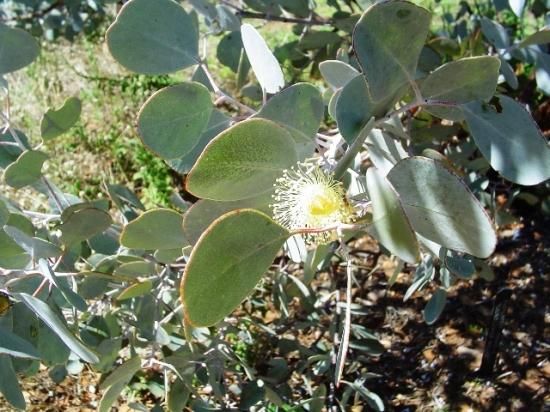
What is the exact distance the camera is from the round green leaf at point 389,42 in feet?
2.38

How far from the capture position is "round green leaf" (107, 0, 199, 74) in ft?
3.02

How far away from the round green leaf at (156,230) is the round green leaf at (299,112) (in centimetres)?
22

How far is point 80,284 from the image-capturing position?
126 cm

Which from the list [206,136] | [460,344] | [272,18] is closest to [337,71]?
[206,136]

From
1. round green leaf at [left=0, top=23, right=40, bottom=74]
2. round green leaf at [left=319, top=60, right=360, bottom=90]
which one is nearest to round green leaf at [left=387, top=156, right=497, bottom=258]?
round green leaf at [left=319, top=60, right=360, bottom=90]

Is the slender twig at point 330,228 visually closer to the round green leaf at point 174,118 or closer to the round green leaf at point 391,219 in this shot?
the round green leaf at point 391,219

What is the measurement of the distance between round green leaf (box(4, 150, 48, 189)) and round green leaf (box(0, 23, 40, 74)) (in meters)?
0.14

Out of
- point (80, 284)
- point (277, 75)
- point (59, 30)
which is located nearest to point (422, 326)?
point (80, 284)

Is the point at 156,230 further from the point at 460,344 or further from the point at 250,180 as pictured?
the point at 460,344

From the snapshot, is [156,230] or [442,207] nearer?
[442,207]

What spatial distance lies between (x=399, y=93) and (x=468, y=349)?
1.25 meters

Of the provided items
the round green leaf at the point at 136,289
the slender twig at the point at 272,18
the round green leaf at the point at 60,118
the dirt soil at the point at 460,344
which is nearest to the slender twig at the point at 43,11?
the slender twig at the point at 272,18

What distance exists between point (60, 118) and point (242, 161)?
0.57 m

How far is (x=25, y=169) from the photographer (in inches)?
47.1
